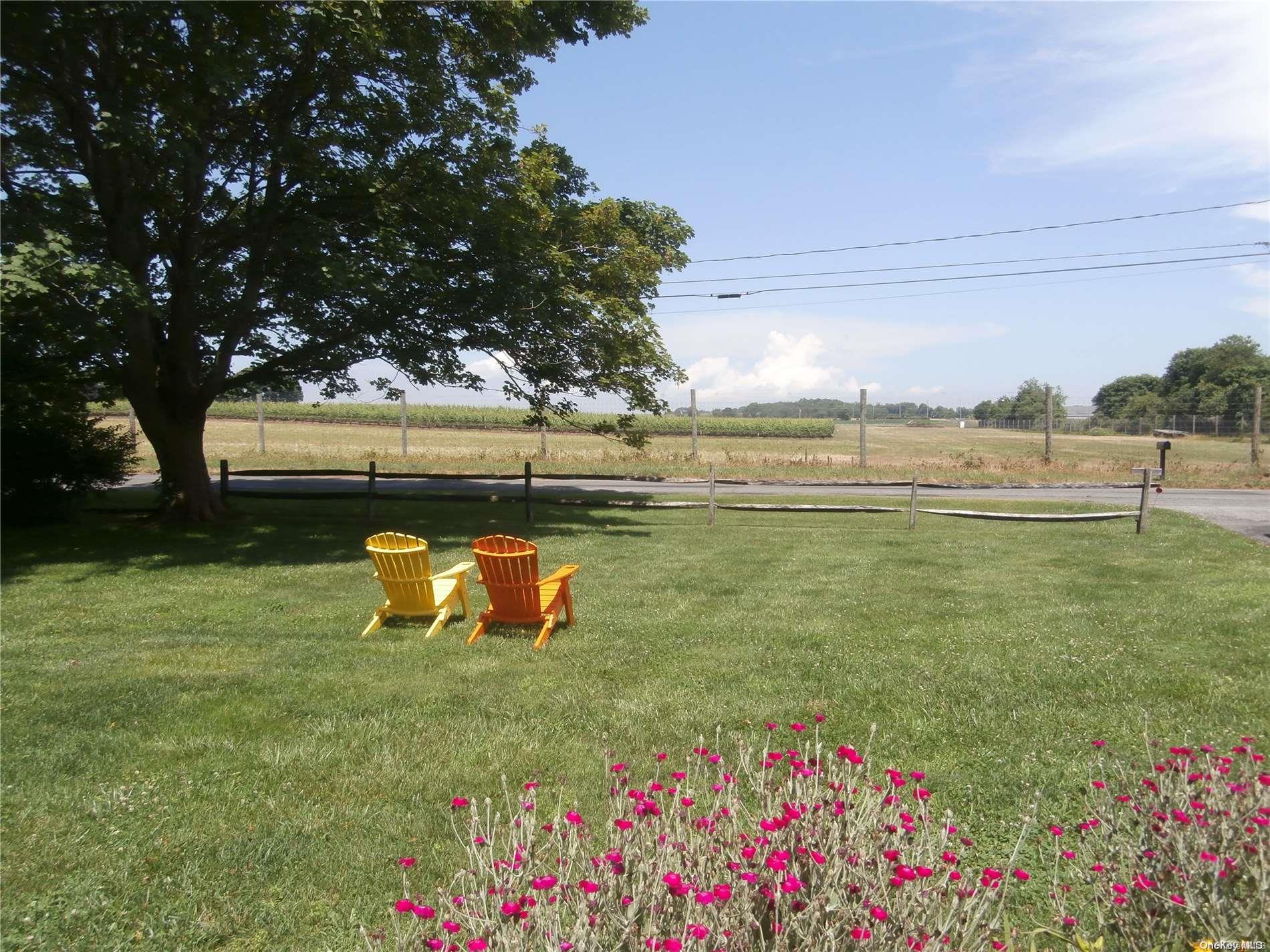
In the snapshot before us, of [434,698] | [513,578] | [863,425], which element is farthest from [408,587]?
[863,425]

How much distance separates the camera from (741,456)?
3550 centimetres

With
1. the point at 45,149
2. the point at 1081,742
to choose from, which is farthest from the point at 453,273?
the point at 1081,742

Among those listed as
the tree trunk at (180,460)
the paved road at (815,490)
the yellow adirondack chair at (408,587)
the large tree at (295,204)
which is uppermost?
the large tree at (295,204)

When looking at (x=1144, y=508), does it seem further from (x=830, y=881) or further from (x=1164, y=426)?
(x=1164, y=426)

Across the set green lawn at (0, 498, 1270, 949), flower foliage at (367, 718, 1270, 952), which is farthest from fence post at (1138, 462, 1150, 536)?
flower foliage at (367, 718, 1270, 952)

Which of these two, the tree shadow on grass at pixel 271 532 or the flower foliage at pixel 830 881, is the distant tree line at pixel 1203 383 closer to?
the tree shadow on grass at pixel 271 532

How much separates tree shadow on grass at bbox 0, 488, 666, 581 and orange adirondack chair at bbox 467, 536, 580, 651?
472 cm

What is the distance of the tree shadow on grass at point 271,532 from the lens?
38.5ft

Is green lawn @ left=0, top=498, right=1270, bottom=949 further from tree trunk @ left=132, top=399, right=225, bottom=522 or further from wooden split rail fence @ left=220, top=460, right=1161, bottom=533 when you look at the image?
wooden split rail fence @ left=220, top=460, right=1161, bottom=533

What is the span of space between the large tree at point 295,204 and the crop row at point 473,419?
34.2 metres

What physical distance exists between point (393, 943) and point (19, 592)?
336 inches

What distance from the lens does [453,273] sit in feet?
47.9

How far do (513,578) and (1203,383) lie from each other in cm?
7901

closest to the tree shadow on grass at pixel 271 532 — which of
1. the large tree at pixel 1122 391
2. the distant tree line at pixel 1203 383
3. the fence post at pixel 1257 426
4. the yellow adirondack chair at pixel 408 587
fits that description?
the yellow adirondack chair at pixel 408 587
